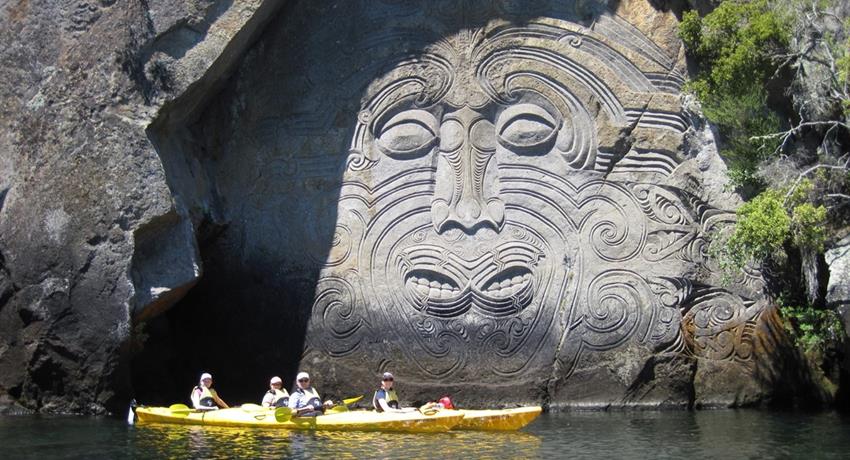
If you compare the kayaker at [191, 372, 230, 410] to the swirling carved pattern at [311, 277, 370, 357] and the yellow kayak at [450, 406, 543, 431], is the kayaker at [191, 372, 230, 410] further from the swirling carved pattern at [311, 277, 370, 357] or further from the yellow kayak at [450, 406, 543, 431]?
the yellow kayak at [450, 406, 543, 431]

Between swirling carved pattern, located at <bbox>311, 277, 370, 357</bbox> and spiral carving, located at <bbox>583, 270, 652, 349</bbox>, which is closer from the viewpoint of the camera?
spiral carving, located at <bbox>583, 270, 652, 349</bbox>

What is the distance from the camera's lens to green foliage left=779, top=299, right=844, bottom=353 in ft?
45.2

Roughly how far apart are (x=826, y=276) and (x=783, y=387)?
1494 millimetres

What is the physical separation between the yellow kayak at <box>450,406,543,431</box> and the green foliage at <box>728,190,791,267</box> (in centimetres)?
282

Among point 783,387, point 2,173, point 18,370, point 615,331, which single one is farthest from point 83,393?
point 783,387

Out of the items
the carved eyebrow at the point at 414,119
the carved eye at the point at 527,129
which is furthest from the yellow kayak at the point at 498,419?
the carved eyebrow at the point at 414,119

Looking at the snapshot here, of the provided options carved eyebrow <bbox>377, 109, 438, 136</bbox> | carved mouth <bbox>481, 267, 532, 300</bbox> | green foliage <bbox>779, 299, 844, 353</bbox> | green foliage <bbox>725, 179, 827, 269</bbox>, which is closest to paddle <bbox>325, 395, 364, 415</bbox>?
carved mouth <bbox>481, 267, 532, 300</bbox>

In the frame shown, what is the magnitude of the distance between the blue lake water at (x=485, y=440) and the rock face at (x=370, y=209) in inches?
45.7

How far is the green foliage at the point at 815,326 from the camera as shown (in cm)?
1377

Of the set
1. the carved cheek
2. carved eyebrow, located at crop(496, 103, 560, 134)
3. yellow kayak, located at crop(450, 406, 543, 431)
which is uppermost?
carved eyebrow, located at crop(496, 103, 560, 134)

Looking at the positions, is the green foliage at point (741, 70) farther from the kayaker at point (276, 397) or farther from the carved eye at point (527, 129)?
the kayaker at point (276, 397)

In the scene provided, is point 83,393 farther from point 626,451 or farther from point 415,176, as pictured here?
point 626,451

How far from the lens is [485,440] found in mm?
12297

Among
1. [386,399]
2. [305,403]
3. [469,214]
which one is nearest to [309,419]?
[305,403]
